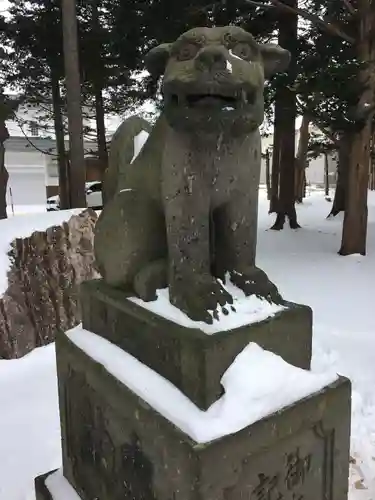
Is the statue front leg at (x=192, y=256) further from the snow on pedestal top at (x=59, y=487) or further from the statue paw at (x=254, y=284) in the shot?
the snow on pedestal top at (x=59, y=487)

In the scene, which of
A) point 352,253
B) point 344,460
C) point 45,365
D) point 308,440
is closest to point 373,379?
point 344,460

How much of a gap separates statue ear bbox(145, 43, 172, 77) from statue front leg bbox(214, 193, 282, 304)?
40 centimetres

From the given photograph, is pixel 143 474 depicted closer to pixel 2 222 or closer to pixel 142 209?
pixel 142 209

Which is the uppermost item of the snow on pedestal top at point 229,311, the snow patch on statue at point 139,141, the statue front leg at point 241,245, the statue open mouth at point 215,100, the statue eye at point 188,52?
the statue eye at point 188,52

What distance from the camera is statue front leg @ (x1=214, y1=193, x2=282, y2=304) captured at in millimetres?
1251

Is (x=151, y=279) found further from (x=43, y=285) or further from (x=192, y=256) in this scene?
(x=43, y=285)

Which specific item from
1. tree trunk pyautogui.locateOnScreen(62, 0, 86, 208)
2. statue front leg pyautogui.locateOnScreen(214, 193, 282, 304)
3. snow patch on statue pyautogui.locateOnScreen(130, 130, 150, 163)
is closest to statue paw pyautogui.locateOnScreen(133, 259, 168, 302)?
statue front leg pyautogui.locateOnScreen(214, 193, 282, 304)

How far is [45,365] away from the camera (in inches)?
99.5

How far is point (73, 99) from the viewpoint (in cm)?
523

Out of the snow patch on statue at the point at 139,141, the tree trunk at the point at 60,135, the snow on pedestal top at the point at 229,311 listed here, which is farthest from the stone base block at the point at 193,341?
the tree trunk at the point at 60,135

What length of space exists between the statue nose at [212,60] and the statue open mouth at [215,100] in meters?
0.06

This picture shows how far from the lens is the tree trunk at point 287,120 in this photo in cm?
493

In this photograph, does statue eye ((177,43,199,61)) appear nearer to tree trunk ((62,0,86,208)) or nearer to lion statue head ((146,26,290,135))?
lion statue head ((146,26,290,135))

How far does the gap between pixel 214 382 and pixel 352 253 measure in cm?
425
